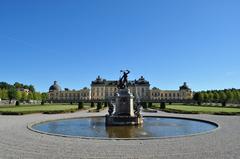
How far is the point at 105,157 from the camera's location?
30.3 ft

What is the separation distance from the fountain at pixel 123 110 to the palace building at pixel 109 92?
97.6 metres

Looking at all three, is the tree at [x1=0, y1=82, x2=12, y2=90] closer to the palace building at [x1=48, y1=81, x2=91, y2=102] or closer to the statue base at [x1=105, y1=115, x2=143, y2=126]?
the palace building at [x1=48, y1=81, x2=91, y2=102]

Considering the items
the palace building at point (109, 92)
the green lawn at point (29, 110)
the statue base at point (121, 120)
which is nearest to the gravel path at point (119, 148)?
the statue base at point (121, 120)

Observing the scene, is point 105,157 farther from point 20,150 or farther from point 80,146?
point 20,150

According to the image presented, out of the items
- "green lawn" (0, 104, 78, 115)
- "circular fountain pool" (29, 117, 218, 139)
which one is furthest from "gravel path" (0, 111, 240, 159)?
"green lawn" (0, 104, 78, 115)

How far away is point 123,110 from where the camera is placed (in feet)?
73.5

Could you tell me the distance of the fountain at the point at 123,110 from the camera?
21.4 meters

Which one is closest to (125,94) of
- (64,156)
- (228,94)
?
(64,156)

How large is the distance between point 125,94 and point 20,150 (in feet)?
43.7

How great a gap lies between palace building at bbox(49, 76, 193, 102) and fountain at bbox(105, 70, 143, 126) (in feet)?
320

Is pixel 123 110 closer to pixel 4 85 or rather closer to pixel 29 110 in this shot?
pixel 29 110

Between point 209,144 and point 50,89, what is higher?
point 50,89

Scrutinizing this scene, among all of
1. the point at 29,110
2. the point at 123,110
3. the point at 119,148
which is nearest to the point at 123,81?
the point at 123,110

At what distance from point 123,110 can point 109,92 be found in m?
103
